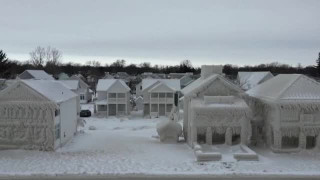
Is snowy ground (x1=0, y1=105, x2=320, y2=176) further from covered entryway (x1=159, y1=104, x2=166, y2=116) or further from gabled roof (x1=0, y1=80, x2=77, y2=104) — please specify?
covered entryway (x1=159, y1=104, x2=166, y2=116)

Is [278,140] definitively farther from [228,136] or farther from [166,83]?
[166,83]

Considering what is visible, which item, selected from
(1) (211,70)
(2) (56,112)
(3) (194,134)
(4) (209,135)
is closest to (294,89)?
(4) (209,135)

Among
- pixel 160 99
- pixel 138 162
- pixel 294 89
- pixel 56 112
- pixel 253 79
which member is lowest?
pixel 138 162

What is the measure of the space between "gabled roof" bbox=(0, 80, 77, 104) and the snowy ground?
3854mm

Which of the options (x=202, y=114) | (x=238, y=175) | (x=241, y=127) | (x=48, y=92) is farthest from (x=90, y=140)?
(x=238, y=175)

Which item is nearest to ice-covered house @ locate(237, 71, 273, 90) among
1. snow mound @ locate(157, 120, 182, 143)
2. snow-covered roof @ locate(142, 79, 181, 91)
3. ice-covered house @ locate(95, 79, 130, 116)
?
snow-covered roof @ locate(142, 79, 181, 91)

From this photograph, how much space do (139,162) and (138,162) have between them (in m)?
0.06

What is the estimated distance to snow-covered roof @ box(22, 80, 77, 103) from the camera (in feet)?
96.1

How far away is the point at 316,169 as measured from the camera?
75.5 ft

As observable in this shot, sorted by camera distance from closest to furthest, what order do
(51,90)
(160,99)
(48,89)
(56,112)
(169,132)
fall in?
1. (56,112)
2. (48,89)
3. (51,90)
4. (169,132)
5. (160,99)

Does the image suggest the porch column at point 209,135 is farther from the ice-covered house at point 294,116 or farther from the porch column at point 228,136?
the ice-covered house at point 294,116

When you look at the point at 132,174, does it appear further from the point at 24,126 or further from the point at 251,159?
the point at 24,126

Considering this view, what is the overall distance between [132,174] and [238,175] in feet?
17.6

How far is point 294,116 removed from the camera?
1131 inches
